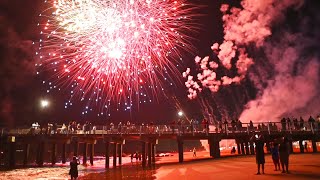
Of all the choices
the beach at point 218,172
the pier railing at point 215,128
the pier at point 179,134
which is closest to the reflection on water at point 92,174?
the beach at point 218,172

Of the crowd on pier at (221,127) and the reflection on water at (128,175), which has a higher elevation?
the crowd on pier at (221,127)

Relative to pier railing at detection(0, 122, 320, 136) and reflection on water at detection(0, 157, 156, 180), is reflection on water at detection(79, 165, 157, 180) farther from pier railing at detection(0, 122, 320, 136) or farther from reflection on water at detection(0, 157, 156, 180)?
pier railing at detection(0, 122, 320, 136)

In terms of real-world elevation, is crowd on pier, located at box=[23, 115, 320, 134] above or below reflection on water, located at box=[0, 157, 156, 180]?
above

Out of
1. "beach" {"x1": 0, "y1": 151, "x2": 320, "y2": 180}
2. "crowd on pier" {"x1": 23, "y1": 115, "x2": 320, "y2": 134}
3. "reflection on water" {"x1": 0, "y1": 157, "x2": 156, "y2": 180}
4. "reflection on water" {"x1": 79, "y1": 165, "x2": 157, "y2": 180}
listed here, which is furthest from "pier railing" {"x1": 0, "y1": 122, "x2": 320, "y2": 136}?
"reflection on water" {"x1": 79, "y1": 165, "x2": 157, "y2": 180}

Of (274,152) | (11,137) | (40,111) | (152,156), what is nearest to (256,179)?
(274,152)

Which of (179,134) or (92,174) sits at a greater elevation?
(179,134)

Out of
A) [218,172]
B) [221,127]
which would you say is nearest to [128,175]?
[218,172]

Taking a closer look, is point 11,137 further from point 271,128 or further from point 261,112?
point 261,112

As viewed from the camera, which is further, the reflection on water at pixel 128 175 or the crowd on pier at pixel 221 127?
the crowd on pier at pixel 221 127

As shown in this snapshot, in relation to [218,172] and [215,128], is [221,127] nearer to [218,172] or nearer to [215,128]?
[215,128]

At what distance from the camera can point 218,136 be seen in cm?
3653

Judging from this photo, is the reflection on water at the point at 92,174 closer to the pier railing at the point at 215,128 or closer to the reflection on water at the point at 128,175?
the reflection on water at the point at 128,175

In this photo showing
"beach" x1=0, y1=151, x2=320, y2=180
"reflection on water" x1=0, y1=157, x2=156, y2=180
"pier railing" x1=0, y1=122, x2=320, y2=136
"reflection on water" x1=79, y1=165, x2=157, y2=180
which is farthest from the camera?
"pier railing" x1=0, y1=122, x2=320, y2=136

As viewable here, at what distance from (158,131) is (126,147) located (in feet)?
250
